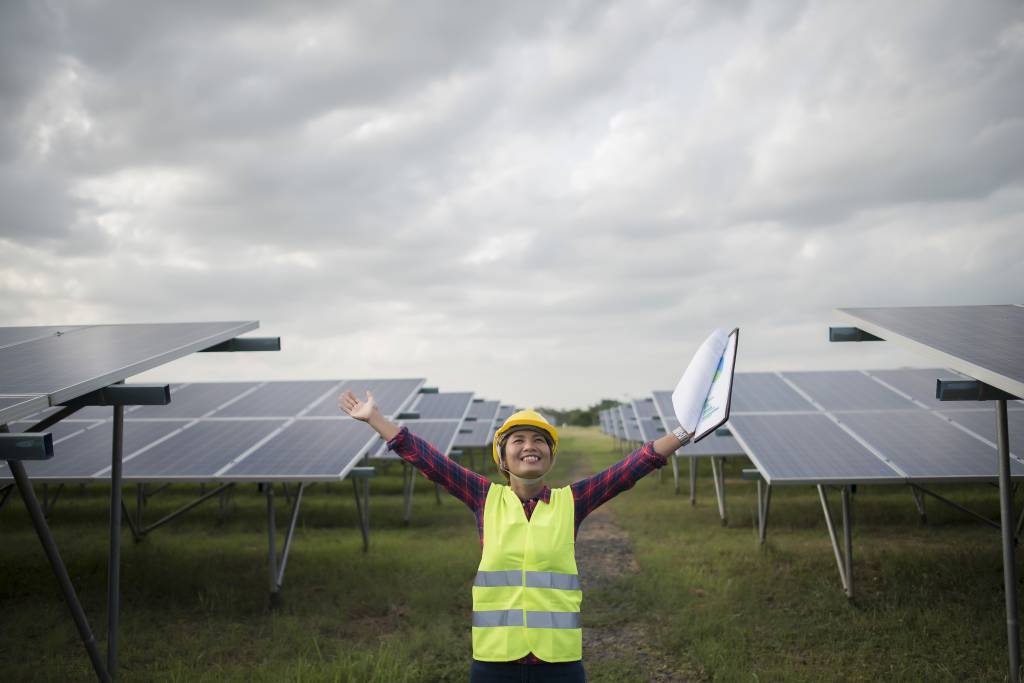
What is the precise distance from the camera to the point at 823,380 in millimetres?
15039

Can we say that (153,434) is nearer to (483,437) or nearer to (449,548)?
(449,548)

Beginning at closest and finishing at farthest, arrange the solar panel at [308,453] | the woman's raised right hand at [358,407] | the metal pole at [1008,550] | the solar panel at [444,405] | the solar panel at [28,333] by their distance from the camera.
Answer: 1. the woman's raised right hand at [358,407]
2. the metal pole at [1008,550]
3. the solar panel at [28,333]
4. the solar panel at [308,453]
5. the solar panel at [444,405]

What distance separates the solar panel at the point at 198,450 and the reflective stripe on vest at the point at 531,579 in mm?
6859

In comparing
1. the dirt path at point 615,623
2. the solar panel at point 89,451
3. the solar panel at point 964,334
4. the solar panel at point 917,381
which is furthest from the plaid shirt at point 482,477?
the solar panel at point 917,381

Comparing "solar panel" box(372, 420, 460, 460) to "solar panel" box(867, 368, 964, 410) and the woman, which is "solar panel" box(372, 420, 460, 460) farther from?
the woman

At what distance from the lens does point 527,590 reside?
12.3 ft

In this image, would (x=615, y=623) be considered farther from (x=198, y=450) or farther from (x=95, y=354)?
(x=95, y=354)

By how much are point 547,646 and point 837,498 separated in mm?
17587

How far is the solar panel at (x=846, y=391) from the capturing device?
12758 mm

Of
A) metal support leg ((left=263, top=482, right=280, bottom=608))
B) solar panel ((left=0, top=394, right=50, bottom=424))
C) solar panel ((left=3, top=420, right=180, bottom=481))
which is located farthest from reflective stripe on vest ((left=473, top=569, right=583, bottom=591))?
solar panel ((left=3, top=420, right=180, bottom=481))

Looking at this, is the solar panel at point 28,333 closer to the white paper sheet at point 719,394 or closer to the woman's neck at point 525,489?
the woman's neck at point 525,489

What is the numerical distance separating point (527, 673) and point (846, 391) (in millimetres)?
11992

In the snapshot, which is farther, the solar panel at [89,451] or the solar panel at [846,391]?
the solar panel at [846,391]

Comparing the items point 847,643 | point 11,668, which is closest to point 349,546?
point 11,668
